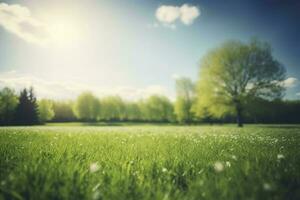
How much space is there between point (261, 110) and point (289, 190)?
109 feet

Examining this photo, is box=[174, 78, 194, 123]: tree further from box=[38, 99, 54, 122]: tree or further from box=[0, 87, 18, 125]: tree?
box=[0, 87, 18, 125]: tree

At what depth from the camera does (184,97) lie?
67.2 m

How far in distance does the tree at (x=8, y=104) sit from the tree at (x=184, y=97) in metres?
46.8

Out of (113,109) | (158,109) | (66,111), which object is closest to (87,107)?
(66,111)

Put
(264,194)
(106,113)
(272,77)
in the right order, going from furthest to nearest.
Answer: (106,113)
(272,77)
(264,194)

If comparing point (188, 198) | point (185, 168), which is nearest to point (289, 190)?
point (188, 198)

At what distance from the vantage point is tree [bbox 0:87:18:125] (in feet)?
140

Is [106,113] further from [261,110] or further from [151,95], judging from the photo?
[261,110]

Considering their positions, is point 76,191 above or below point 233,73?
below

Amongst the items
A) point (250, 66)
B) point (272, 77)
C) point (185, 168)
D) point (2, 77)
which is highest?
point (250, 66)

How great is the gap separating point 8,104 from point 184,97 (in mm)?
49734

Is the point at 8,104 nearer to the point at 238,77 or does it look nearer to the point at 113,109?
the point at 113,109

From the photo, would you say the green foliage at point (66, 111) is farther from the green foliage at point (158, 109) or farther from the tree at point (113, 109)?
the green foliage at point (158, 109)

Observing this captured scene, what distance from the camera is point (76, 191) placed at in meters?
2.40
